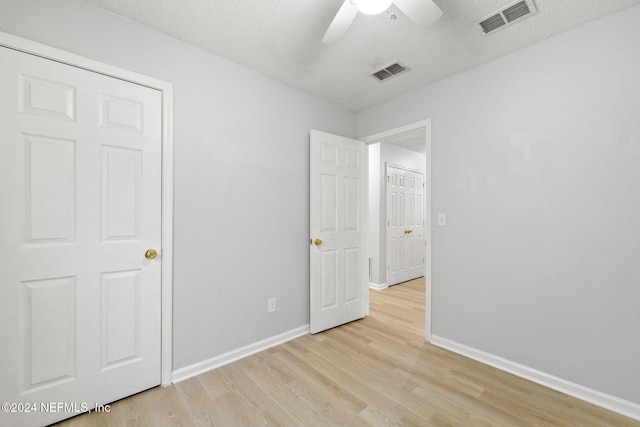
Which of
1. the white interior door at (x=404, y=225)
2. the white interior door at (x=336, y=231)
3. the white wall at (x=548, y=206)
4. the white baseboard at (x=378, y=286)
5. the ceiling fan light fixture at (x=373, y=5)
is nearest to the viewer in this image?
the ceiling fan light fixture at (x=373, y=5)

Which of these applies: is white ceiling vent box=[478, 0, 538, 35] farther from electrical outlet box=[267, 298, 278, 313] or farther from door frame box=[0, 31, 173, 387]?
electrical outlet box=[267, 298, 278, 313]

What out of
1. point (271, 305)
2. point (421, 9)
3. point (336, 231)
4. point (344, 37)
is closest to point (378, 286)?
point (336, 231)

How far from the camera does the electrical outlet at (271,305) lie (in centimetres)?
252

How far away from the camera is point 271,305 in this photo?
8.32 feet

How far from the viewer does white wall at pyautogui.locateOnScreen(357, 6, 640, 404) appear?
1709 mm

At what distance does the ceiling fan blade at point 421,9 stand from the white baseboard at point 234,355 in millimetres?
2649

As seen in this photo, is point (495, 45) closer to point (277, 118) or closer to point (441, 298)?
point (277, 118)

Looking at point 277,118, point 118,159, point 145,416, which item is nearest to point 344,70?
point 277,118

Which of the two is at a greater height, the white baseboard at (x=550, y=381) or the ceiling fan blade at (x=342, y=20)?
the ceiling fan blade at (x=342, y=20)

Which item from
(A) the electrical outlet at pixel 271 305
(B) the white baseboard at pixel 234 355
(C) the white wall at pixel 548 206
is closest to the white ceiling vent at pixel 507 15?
(C) the white wall at pixel 548 206

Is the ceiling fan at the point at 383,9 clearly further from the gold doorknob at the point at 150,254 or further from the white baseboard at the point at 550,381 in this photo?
the white baseboard at the point at 550,381

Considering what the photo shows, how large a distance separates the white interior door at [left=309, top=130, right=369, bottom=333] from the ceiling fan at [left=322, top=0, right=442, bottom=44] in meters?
1.34

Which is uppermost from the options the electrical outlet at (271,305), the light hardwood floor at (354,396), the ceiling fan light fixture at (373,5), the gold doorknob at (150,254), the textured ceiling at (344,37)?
the textured ceiling at (344,37)

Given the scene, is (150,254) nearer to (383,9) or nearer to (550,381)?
(383,9)
